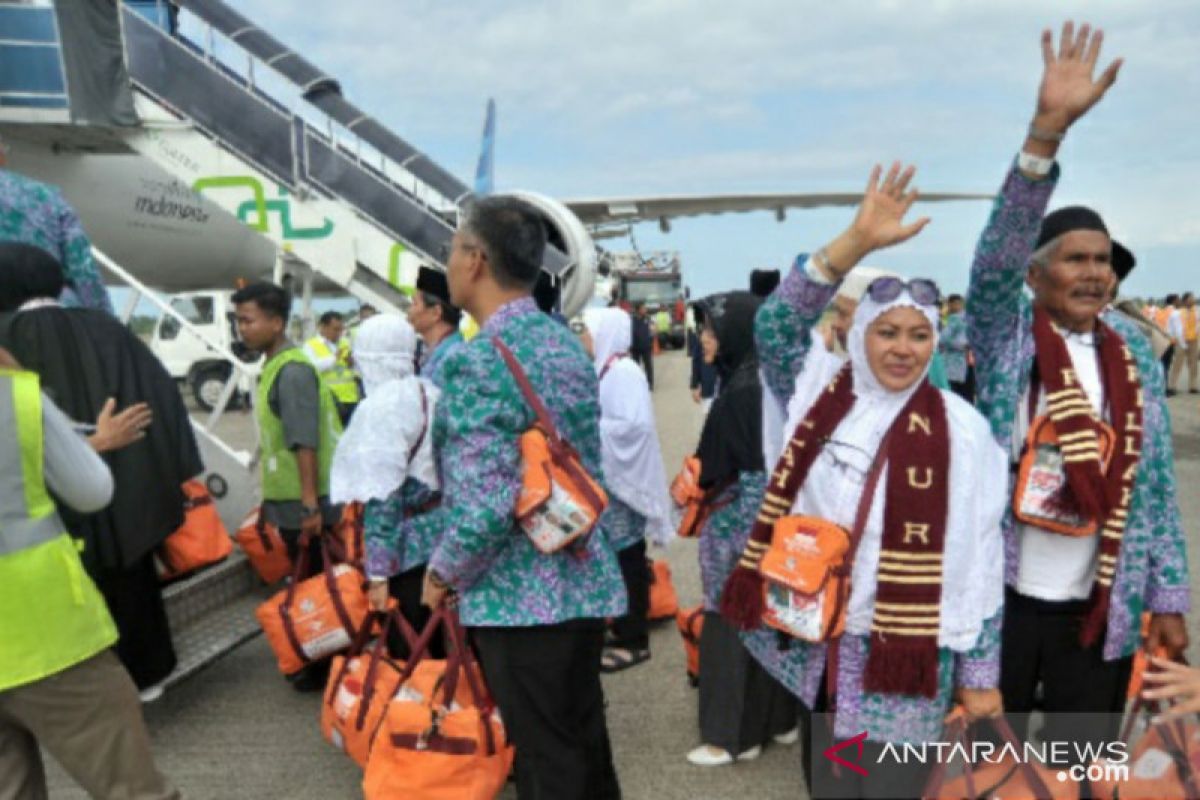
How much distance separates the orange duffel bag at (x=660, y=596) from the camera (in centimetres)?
522

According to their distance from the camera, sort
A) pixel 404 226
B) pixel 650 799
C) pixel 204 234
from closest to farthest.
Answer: pixel 650 799 → pixel 404 226 → pixel 204 234

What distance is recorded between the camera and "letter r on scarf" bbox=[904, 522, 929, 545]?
1.93m

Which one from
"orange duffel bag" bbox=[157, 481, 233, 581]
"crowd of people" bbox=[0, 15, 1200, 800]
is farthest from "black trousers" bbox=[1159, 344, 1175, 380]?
"orange duffel bag" bbox=[157, 481, 233, 581]

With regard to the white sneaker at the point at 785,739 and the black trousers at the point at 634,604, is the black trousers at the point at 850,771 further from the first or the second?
the black trousers at the point at 634,604

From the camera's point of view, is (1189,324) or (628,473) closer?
(628,473)

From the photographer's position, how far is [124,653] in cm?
349

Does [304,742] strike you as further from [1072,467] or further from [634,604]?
[1072,467]

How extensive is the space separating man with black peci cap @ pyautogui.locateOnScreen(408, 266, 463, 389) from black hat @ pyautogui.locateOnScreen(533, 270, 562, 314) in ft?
1.32

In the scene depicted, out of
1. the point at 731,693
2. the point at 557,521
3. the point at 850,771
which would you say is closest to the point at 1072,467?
the point at 850,771

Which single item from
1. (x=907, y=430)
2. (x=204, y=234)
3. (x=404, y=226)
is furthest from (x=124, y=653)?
(x=204, y=234)

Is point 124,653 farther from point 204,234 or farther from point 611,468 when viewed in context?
point 204,234

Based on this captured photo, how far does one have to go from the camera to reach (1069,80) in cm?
203

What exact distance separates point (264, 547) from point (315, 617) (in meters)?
0.97

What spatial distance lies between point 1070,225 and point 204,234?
15.0 m
